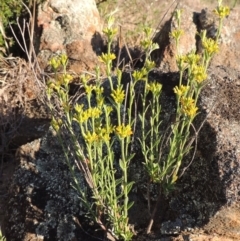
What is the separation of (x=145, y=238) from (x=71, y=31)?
270 centimetres

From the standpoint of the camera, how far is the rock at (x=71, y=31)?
4625 millimetres

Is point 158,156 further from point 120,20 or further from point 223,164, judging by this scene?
point 120,20

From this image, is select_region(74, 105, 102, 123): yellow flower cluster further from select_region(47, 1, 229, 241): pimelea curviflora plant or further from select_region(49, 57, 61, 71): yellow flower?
select_region(49, 57, 61, 71): yellow flower

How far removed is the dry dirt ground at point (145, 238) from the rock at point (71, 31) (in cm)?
63

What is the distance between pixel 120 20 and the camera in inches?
230

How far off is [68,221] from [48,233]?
0.38 ft

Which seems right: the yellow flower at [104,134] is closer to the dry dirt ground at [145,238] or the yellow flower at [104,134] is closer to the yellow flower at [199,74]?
the yellow flower at [199,74]

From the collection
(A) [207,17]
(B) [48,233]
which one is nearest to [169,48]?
(A) [207,17]

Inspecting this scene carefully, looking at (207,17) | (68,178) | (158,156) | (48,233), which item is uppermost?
(207,17)

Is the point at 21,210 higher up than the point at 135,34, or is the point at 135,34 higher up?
the point at 135,34

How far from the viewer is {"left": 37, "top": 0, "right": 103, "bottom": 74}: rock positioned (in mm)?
4625

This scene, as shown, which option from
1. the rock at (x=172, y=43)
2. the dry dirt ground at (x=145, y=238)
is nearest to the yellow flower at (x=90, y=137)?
the dry dirt ground at (x=145, y=238)

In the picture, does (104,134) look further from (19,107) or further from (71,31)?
(71,31)

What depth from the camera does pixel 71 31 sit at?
4773 millimetres
